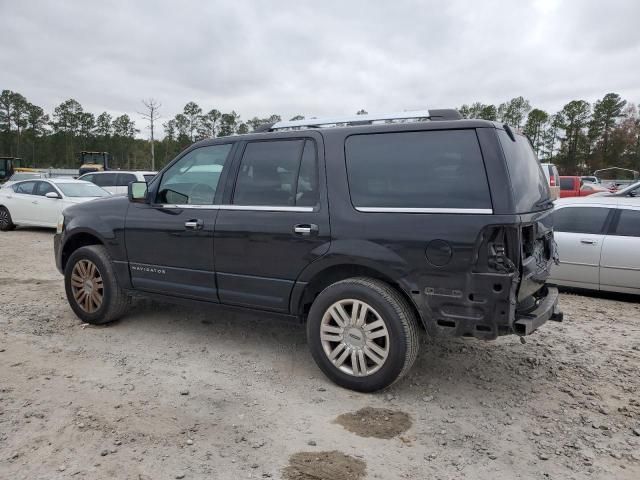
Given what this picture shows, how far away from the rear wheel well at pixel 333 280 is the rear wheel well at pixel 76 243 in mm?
2523

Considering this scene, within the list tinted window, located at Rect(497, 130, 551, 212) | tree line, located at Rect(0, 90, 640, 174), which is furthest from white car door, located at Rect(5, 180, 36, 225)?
tree line, located at Rect(0, 90, 640, 174)

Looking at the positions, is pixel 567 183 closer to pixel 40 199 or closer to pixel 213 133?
pixel 40 199

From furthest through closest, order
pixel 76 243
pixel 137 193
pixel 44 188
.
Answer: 1. pixel 44 188
2. pixel 76 243
3. pixel 137 193

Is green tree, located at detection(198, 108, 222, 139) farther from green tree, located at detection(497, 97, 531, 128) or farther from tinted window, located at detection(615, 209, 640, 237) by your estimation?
tinted window, located at detection(615, 209, 640, 237)

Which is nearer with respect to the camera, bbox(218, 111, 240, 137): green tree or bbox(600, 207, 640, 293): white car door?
bbox(600, 207, 640, 293): white car door

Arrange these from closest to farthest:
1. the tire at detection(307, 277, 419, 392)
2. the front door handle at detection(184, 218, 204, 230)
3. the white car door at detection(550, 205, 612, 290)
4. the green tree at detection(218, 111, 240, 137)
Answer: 1. the tire at detection(307, 277, 419, 392)
2. the front door handle at detection(184, 218, 204, 230)
3. the white car door at detection(550, 205, 612, 290)
4. the green tree at detection(218, 111, 240, 137)

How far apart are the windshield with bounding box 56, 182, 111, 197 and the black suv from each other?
9.70m

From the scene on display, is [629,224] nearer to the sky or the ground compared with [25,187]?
nearer to the ground

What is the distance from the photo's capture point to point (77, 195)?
43.1ft

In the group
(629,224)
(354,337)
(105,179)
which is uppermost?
(105,179)

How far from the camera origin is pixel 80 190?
527 inches

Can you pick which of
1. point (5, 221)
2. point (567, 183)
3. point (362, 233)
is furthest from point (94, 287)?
point (567, 183)

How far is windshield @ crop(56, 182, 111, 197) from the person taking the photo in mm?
13106

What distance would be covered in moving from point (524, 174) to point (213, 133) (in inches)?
2748
